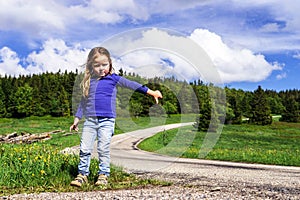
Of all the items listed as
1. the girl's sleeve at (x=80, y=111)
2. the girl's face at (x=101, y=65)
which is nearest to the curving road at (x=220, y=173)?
the girl's sleeve at (x=80, y=111)

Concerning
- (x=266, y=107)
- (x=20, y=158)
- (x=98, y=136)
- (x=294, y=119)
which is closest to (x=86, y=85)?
(x=98, y=136)

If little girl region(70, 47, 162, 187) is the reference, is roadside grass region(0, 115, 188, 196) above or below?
below

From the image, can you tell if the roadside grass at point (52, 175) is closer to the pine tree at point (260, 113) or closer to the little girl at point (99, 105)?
the little girl at point (99, 105)

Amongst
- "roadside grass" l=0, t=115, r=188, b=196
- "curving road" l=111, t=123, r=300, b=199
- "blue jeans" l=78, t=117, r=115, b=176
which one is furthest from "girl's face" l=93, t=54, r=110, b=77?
"curving road" l=111, t=123, r=300, b=199

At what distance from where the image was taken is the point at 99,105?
6.59 metres

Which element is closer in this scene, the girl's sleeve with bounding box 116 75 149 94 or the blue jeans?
the girl's sleeve with bounding box 116 75 149 94

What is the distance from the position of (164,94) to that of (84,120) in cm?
187

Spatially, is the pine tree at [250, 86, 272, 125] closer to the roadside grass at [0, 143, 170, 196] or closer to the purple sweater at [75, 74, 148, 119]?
the roadside grass at [0, 143, 170, 196]

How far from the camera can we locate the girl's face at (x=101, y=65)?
6.73 meters

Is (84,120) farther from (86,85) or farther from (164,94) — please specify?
(164,94)

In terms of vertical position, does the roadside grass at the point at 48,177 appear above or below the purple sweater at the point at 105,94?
below

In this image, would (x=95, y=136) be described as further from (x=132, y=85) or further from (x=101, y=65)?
(x=101, y=65)

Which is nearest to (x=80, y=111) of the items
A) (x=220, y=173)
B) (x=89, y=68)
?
(x=89, y=68)

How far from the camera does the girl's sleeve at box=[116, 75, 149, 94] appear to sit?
21.4 ft
